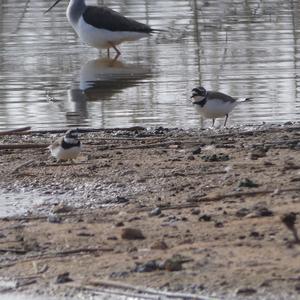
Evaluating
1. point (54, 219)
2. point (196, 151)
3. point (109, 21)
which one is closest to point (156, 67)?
point (109, 21)

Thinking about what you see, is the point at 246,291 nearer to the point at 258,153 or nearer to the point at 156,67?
the point at 258,153

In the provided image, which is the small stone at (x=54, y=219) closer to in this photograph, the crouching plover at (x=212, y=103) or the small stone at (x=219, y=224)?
the small stone at (x=219, y=224)

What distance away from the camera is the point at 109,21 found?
1867 centimetres

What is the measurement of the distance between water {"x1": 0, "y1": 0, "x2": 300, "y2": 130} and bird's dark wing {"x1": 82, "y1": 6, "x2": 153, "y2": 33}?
0.40 metres

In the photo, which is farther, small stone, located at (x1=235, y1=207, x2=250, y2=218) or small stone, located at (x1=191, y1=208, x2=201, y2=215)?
small stone, located at (x1=191, y1=208, x2=201, y2=215)

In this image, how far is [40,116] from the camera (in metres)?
12.9

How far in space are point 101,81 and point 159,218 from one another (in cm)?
777

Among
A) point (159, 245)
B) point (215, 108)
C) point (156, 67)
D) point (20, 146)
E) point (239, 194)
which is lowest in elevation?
point (156, 67)

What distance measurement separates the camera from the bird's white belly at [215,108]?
11930 millimetres

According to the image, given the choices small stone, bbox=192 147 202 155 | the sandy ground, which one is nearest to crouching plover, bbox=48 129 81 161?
the sandy ground

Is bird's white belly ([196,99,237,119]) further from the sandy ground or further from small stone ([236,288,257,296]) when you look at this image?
small stone ([236,288,257,296])

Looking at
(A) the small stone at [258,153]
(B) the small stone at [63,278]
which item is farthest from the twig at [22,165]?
(B) the small stone at [63,278]

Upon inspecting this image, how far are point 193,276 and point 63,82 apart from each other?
29.1ft

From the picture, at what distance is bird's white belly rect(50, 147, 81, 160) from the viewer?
9673 millimetres
